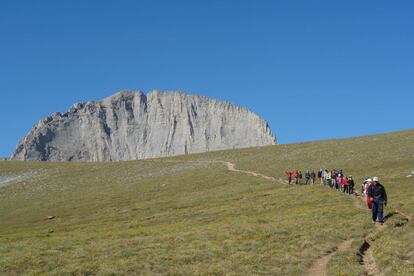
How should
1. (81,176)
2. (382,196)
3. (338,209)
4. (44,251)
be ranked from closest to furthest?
1. (44,251)
2. (382,196)
3. (338,209)
4. (81,176)

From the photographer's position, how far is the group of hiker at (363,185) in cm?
2925

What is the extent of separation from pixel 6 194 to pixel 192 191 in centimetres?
3550

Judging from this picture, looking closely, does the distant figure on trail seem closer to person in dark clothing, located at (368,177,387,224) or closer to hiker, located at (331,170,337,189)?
hiker, located at (331,170,337,189)

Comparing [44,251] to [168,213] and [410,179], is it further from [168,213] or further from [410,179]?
[410,179]

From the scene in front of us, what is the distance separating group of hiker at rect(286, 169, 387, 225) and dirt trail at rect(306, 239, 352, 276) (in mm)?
4351

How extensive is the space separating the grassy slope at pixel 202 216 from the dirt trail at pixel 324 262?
1.21ft

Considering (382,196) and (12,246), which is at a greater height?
(382,196)

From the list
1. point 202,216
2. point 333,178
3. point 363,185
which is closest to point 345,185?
point 363,185

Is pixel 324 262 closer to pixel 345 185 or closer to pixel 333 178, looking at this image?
pixel 345 185

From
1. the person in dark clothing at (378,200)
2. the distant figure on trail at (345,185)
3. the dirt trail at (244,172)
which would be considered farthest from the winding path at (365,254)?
the dirt trail at (244,172)

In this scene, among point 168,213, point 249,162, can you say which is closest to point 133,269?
point 168,213

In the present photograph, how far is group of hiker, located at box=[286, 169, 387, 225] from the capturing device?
29252mm

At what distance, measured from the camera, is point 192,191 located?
6462 cm

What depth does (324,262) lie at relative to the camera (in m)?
22.2
